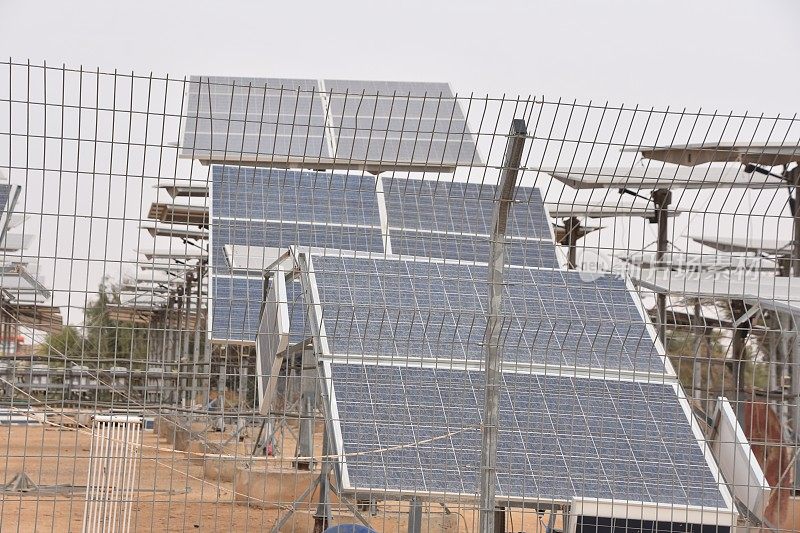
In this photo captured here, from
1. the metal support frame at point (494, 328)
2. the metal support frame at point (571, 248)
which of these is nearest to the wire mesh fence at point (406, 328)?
the metal support frame at point (494, 328)

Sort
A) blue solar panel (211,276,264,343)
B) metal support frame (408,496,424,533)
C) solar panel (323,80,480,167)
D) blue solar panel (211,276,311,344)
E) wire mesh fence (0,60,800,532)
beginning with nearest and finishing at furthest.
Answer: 1. wire mesh fence (0,60,800,532)
2. metal support frame (408,496,424,533)
3. blue solar panel (211,276,264,343)
4. blue solar panel (211,276,311,344)
5. solar panel (323,80,480,167)

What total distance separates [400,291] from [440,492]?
1.27 m

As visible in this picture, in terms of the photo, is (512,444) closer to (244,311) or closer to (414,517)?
(414,517)

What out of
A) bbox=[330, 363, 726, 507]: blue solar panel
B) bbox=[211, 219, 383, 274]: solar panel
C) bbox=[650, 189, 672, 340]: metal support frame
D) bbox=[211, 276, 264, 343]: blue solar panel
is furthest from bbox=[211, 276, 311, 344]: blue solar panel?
bbox=[650, 189, 672, 340]: metal support frame

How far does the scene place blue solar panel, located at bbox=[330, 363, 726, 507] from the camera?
5836mm

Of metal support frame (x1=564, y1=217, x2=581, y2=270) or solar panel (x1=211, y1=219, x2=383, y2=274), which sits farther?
solar panel (x1=211, y1=219, x2=383, y2=274)

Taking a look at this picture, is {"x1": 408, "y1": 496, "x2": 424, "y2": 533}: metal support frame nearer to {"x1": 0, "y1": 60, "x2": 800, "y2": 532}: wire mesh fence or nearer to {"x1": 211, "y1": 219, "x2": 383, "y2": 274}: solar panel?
{"x1": 0, "y1": 60, "x2": 800, "y2": 532}: wire mesh fence

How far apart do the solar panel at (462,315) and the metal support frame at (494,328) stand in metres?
0.84

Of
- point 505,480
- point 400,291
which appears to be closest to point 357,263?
point 400,291

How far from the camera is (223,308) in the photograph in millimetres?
6883

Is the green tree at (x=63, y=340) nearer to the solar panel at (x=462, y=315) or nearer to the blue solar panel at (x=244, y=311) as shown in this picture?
the blue solar panel at (x=244, y=311)

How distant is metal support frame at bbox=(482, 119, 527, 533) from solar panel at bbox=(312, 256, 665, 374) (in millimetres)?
837

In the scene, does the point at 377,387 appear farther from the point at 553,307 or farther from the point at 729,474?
the point at 729,474

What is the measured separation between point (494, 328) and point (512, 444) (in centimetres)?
117
